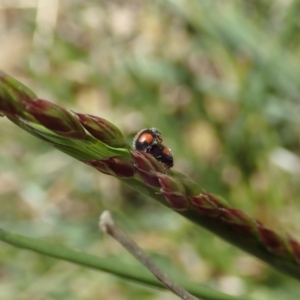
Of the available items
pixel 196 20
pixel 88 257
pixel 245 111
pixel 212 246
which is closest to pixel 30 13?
pixel 196 20

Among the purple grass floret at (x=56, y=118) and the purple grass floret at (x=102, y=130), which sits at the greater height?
the purple grass floret at (x=102, y=130)

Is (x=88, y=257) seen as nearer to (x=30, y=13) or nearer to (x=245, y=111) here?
(x=245, y=111)

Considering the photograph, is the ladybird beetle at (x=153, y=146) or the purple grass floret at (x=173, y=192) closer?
the purple grass floret at (x=173, y=192)

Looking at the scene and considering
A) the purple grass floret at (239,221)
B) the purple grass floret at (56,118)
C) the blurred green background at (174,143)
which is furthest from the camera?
the blurred green background at (174,143)

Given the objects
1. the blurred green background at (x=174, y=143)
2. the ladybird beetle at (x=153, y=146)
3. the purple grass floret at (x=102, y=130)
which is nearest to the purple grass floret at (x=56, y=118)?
the purple grass floret at (x=102, y=130)

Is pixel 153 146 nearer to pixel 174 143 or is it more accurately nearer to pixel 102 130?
pixel 102 130

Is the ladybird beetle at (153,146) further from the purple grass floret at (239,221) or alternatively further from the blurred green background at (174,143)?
the blurred green background at (174,143)
